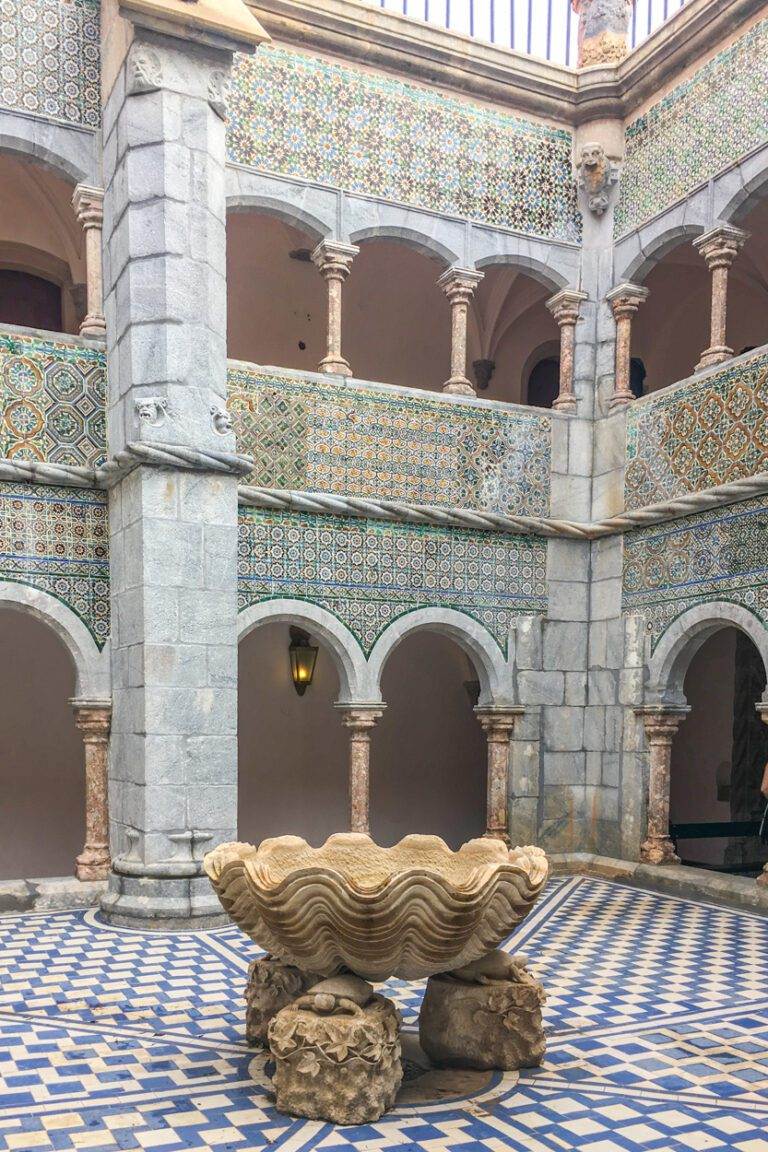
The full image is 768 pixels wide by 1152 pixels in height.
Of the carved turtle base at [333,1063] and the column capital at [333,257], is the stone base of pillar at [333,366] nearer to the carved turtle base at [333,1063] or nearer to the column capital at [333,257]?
the column capital at [333,257]

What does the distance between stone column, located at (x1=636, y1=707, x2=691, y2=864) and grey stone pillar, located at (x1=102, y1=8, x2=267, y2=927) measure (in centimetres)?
343

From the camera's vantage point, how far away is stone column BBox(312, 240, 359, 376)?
28.0ft

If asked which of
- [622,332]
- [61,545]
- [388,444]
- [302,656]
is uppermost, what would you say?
[622,332]

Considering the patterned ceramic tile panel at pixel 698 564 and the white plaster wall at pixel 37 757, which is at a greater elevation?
the patterned ceramic tile panel at pixel 698 564

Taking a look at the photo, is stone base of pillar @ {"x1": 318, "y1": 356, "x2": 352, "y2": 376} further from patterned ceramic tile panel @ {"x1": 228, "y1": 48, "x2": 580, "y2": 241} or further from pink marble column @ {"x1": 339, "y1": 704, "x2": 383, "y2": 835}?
pink marble column @ {"x1": 339, "y1": 704, "x2": 383, "y2": 835}

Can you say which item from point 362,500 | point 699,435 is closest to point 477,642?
point 362,500

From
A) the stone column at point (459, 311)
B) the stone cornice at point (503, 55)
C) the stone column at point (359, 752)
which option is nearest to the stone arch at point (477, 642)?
the stone column at point (359, 752)

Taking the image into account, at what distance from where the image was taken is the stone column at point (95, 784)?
7.47m

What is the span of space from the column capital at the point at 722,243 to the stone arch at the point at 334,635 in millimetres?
3892

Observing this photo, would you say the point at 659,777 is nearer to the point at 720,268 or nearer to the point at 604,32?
the point at 720,268

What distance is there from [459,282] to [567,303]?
1019 mm

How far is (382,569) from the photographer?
8555mm

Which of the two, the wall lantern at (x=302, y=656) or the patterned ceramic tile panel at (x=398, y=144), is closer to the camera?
the patterned ceramic tile panel at (x=398, y=144)

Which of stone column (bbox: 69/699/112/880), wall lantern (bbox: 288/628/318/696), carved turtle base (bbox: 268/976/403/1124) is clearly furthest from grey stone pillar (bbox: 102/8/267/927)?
wall lantern (bbox: 288/628/318/696)
